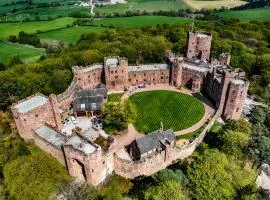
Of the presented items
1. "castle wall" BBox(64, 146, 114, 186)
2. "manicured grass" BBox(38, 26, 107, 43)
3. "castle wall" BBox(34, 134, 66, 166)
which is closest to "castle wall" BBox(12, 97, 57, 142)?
"castle wall" BBox(34, 134, 66, 166)

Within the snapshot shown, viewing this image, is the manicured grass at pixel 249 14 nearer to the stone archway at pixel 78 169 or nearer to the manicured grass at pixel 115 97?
the manicured grass at pixel 115 97

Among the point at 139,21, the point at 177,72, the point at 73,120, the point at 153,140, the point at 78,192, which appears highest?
the point at 139,21

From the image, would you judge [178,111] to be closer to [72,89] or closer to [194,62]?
[194,62]

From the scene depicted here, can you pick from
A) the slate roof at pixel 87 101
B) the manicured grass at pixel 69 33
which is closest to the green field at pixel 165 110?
the slate roof at pixel 87 101

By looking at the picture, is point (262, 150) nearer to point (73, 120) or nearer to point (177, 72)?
point (177, 72)

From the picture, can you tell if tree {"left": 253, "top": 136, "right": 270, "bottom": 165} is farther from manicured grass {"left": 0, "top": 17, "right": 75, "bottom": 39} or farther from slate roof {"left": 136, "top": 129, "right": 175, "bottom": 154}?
manicured grass {"left": 0, "top": 17, "right": 75, "bottom": 39}

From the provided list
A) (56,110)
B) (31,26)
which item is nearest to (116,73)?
(56,110)

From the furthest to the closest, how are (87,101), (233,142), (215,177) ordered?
(87,101)
(233,142)
(215,177)
